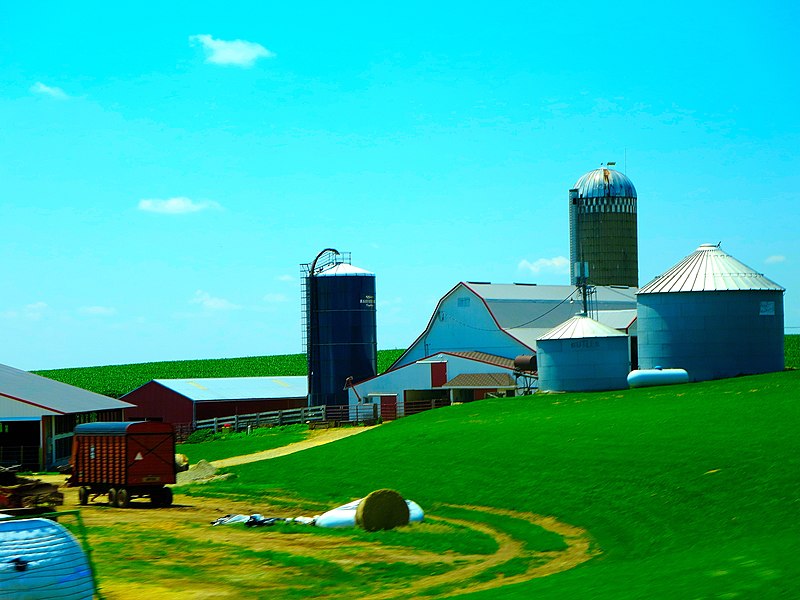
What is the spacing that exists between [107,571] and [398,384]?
48.0 meters

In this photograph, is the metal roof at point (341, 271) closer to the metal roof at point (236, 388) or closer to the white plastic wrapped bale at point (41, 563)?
the metal roof at point (236, 388)

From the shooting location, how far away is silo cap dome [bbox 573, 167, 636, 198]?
9094 cm

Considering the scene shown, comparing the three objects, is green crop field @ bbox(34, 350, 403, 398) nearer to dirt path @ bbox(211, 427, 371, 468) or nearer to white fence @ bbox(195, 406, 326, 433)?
white fence @ bbox(195, 406, 326, 433)

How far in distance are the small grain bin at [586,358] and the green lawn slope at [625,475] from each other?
164 centimetres

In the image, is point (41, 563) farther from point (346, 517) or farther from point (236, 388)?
point (236, 388)

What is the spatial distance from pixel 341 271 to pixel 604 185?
2711cm

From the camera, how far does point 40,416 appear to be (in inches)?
2149

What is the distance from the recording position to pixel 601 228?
3602 inches

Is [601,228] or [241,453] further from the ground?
[601,228]

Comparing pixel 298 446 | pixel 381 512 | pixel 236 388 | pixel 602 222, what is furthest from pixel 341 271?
pixel 381 512

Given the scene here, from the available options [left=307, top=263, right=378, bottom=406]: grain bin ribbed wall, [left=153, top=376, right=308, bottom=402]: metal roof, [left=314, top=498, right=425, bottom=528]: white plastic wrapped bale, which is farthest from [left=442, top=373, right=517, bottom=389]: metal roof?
[left=314, top=498, right=425, bottom=528]: white plastic wrapped bale

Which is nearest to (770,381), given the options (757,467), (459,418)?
(459,418)

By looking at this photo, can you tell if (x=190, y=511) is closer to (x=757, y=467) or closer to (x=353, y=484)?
(x=353, y=484)

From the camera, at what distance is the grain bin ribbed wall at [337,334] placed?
7556cm
